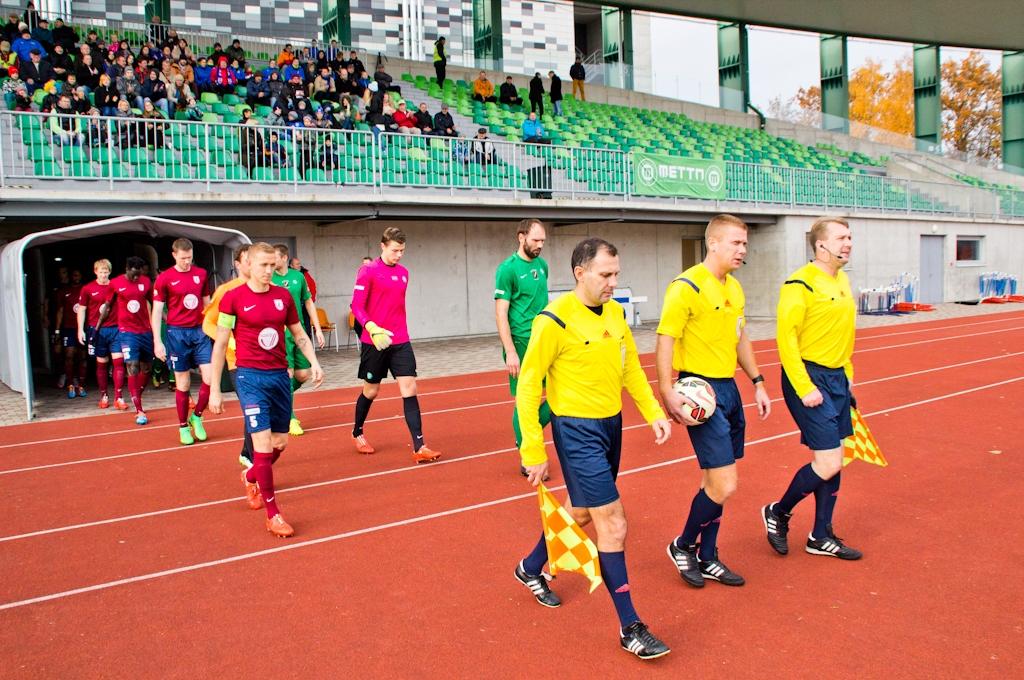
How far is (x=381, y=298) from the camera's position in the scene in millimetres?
7645

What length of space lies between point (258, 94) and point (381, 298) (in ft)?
43.3

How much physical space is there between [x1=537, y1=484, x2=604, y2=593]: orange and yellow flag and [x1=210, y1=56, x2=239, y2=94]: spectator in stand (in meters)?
18.2

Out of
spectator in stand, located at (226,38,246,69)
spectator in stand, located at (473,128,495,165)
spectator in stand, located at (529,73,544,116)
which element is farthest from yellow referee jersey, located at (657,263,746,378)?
spectator in stand, located at (529,73,544,116)

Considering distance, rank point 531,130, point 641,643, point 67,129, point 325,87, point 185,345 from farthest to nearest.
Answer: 1. point 531,130
2. point 325,87
3. point 67,129
4. point 185,345
5. point 641,643

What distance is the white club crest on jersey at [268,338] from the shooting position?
5781mm

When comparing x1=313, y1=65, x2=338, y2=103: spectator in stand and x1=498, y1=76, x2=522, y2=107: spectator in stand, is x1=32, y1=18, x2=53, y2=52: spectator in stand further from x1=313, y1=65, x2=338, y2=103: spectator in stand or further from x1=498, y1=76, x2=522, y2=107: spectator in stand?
x1=498, y1=76, x2=522, y2=107: spectator in stand

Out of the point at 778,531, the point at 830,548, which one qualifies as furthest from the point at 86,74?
the point at 830,548

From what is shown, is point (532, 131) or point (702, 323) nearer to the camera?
point (702, 323)

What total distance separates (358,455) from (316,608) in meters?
3.71

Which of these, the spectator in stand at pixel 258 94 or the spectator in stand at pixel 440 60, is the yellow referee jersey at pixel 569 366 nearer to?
the spectator in stand at pixel 258 94

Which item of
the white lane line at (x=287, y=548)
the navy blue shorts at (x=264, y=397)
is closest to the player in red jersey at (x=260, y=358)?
the navy blue shorts at (x=264, y=397)

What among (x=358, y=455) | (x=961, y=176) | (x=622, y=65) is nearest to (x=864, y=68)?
(x=961, y=176)

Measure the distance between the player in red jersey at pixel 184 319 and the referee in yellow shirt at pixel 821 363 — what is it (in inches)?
234

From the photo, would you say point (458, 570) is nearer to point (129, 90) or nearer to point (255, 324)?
point (255, 324)
